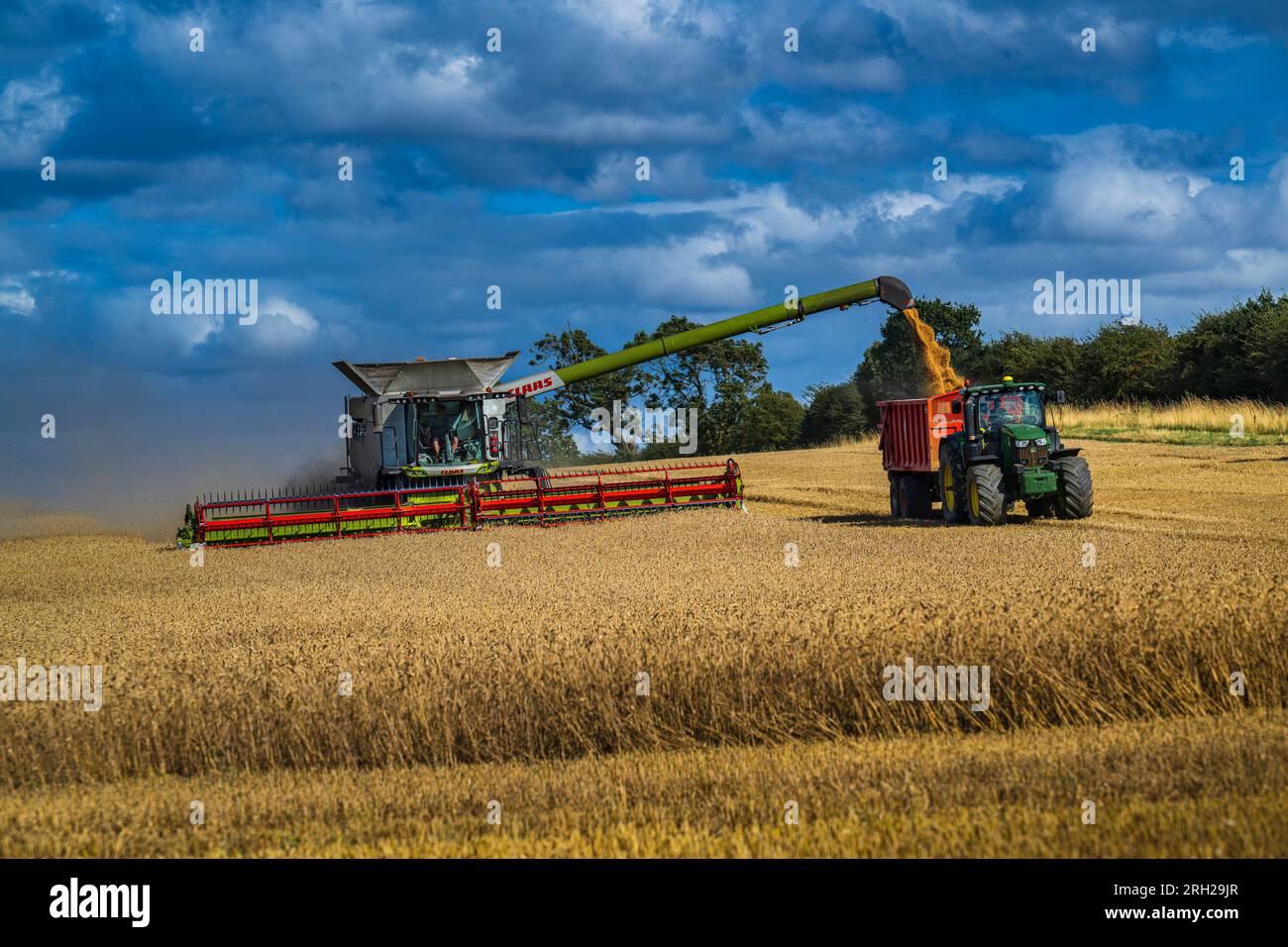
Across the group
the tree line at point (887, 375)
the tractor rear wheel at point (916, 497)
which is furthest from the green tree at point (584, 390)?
the tractor rear wheel at point (916, 497)

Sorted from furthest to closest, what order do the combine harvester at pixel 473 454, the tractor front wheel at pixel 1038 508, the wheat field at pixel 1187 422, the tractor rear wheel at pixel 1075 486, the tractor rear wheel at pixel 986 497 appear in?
the wheat field at pixel 1187 422, the combine harvester at pixel 473 454, the tractor front wheel at pixel 1038 508, the tractor rear wheel at pixel 1075 486, the tractor rear wheel at pixel 986 497

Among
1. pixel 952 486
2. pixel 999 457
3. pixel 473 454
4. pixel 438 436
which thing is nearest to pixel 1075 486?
pixel 999 457

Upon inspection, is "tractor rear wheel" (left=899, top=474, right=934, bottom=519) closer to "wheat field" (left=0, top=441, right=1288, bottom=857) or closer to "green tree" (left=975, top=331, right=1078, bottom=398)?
"wheat field" (left=0, top=441, right=1288, bottom=857)

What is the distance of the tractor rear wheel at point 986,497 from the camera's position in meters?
17.4

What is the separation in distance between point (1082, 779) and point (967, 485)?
1211 centimetres

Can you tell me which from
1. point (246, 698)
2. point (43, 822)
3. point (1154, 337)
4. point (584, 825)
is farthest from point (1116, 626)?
point (1154, 337)

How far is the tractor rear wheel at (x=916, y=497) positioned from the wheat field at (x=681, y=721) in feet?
29.4

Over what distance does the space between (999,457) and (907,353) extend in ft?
152

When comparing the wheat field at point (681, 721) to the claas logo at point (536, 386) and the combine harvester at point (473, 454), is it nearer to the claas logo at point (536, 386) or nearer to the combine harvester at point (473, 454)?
the combine harvester at point (473, 454)

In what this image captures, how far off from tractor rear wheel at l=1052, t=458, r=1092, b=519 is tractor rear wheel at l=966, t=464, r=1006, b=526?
2.86 feet

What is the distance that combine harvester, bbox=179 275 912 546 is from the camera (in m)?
21.0

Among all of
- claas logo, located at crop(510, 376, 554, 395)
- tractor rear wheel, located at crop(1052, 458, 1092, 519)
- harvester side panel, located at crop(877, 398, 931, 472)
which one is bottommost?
tractor rear wheel, located at crop(1052, 458, 1092, 519)

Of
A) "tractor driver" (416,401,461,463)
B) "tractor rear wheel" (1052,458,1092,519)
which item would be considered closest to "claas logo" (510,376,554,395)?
"tractor driver" (416,401,461,463)

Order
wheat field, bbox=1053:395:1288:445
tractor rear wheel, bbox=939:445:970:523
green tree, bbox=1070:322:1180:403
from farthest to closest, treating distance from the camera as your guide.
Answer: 1. green tree, bbox=1070:322:1180:403
2. wheat field, bbox=1053:395:1288:445
3. tractor rear wheel, bbox=939:445:970:523
